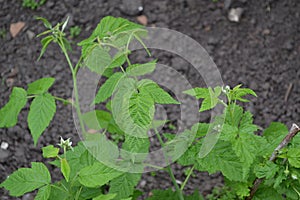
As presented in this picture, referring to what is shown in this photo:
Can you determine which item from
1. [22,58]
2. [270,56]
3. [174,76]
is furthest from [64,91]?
[270,56]

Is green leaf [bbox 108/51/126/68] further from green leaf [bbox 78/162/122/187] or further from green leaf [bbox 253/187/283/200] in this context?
green leaf [bbox 253/187/283/200]

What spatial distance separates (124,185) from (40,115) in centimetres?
44

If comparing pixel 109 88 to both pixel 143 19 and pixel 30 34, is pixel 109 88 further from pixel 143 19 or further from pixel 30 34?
pixel 30 34

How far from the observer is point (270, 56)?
3.57 metres

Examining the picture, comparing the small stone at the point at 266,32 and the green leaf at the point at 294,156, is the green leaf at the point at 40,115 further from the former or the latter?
the small stone at the point at 266,32

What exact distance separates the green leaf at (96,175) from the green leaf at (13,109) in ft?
1.70

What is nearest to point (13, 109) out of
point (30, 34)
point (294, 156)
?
point (294, 156)

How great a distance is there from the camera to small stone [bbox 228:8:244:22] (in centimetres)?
373

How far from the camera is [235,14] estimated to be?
374 cm

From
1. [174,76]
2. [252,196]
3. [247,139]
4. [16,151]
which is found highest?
[247,139]

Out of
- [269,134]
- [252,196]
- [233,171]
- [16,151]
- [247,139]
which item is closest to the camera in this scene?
[247,139]

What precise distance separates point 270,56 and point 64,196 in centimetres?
228

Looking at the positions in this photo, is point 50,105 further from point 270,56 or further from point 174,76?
point 270,56

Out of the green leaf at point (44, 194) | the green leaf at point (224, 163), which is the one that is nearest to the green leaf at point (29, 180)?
the green leaf at point (44, 194)
